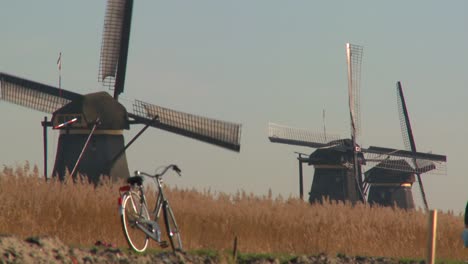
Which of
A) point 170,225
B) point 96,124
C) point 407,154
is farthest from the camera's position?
point 407,154

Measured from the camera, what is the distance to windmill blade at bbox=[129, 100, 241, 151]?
30391mm

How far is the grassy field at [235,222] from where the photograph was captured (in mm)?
15719

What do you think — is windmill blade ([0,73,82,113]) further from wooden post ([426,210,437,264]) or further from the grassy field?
wooden post ([426,210,437,264])

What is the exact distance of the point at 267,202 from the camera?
65.4 ft

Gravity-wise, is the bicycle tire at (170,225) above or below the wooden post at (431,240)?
above

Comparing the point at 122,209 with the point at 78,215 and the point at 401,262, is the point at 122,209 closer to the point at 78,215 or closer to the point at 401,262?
the point at 78,215

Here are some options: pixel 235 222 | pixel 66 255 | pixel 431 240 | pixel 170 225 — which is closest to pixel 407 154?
pixel 235 222

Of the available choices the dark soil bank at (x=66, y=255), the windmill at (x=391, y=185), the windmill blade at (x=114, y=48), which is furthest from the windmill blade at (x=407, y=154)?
the dark soil bank at (x=66, y=255)

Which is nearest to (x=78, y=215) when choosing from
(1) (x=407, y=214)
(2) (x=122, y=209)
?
(2) (x=122, y=209)

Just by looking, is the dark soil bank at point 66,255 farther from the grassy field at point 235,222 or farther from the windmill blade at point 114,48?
the windmill blade at point 114,48

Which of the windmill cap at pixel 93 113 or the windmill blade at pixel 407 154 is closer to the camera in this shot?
the windmill cap at pixel 93 113

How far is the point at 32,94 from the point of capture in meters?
32.1

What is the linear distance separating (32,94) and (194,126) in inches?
205

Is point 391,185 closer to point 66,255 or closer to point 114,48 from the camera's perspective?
point 114,48
